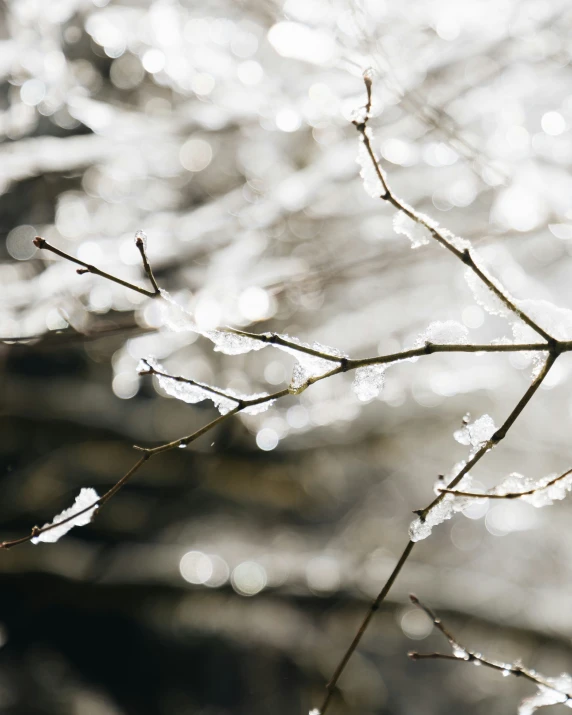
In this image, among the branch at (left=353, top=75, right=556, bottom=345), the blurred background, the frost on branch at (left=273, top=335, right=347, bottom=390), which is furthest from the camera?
the blurred background

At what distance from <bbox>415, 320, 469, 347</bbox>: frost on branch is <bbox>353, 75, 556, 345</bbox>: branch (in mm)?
121

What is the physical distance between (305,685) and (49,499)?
330 centimetres

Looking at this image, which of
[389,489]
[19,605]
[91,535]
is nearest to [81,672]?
[19,605]

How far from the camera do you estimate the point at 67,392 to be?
18.8 feet

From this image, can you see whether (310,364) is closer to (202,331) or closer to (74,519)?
(202,331)

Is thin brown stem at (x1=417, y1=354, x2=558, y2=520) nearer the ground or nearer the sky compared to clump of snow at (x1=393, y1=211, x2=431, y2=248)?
nearer the ground

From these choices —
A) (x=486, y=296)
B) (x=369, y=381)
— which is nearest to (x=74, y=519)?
(x=369, y=381)

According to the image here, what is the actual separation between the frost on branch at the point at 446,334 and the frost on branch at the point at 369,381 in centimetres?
13

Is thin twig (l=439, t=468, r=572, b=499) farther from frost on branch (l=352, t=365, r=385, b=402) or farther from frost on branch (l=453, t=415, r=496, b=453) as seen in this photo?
frost on branch (l=352, t=365, r=385, b=402)

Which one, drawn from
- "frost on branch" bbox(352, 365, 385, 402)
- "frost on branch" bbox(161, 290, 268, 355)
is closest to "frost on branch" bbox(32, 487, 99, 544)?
"frost on branch" bbox(161, 290, 268, 355)

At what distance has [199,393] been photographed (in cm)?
133

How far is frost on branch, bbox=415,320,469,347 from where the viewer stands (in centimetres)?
125

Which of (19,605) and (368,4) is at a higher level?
(368,4)

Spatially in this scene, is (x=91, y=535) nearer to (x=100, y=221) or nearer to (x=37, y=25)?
(x=100, y=221)
